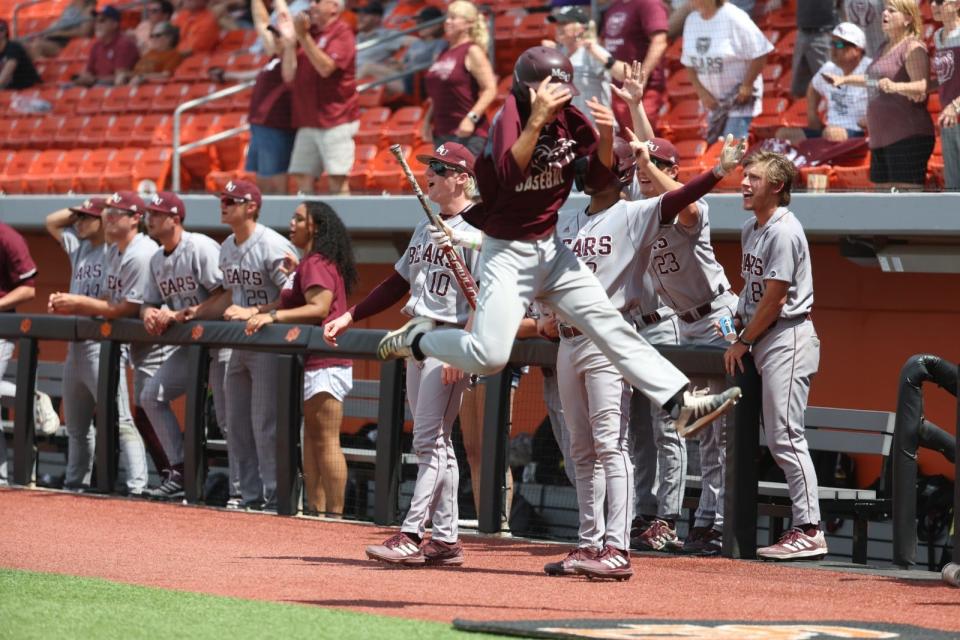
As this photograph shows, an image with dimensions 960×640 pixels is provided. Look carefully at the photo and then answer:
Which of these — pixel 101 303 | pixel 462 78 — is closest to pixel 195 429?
pixel 101 303

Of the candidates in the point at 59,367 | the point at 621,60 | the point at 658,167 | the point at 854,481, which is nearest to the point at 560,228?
the point at 658,167

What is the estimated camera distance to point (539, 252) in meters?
5.16

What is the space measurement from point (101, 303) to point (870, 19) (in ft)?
16.5

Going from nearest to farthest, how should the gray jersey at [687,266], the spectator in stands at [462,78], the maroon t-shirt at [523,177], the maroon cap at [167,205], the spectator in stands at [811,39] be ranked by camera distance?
the maroon t-shirt at [523,177] → the gray jersey at [687,266] → the maroon cap at [167,205] → the spectator in stands at [811,39] → the spectator in stands at [462,78]

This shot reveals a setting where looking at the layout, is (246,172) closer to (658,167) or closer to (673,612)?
(658,167)

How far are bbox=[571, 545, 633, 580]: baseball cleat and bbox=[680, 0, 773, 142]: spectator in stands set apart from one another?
4682 mm

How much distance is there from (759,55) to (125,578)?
568cm

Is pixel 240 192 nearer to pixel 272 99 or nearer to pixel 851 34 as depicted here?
Answer: pixel 272 99

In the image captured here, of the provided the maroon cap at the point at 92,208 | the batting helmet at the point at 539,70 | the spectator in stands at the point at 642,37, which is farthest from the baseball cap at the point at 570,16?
the batting helmet at the point at 539,70

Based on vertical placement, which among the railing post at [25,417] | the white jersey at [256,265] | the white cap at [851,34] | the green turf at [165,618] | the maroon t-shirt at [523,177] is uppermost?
the white cap at [851,34]

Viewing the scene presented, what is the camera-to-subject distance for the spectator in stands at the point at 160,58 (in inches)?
623

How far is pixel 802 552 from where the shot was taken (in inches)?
249

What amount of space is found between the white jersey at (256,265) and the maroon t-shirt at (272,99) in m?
3.19

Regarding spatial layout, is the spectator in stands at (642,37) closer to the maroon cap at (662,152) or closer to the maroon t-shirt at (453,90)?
the maroon t-shirt at (453,90)
